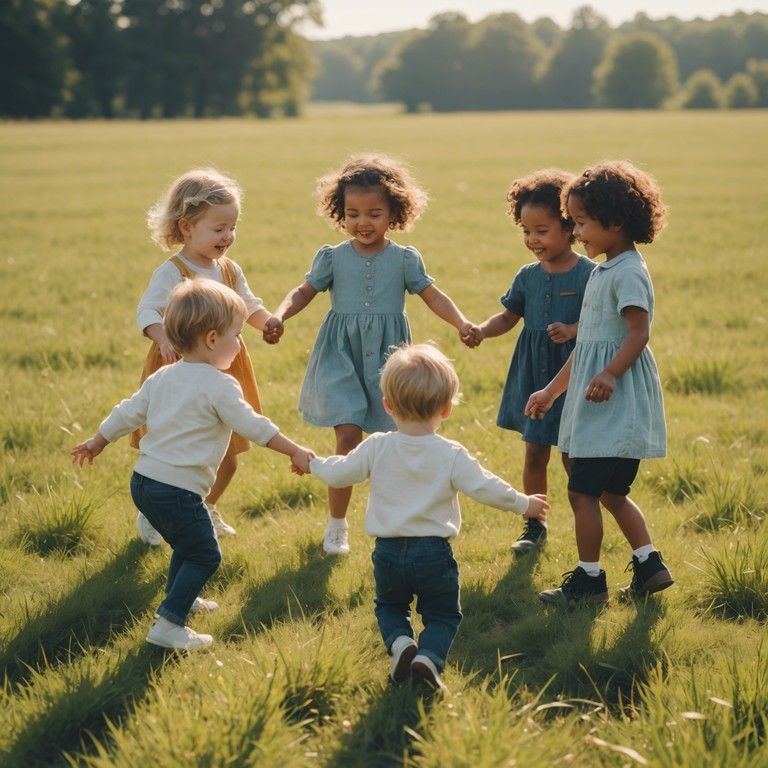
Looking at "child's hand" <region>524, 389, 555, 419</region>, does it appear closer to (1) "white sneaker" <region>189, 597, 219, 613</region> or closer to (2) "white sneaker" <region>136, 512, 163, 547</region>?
(1) "white sneaker" <region>189, 597, 219, 613</region>

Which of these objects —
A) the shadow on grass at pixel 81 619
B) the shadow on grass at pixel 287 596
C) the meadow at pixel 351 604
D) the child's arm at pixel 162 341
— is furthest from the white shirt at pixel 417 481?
the shadow on grass at pixel 81 619

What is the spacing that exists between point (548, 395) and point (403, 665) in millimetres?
1446

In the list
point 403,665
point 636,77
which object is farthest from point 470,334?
point 636,77

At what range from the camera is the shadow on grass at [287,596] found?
3664 millimetres

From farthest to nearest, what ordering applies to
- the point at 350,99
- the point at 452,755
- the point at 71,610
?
the point at 350,99
the point at 71,610
the point at 452,755

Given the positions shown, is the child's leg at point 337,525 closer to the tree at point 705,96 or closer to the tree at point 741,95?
the tree at point 705,96

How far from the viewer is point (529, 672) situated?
131 inches

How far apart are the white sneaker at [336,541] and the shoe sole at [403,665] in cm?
122

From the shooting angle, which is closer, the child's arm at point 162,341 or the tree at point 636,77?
the child's arm at point 162,341

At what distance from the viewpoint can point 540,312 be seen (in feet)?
14.6

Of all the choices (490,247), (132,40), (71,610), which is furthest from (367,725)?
(132,40)

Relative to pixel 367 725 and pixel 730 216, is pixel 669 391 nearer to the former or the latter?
pixel 367 725

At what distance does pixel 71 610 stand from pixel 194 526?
0.68 metres

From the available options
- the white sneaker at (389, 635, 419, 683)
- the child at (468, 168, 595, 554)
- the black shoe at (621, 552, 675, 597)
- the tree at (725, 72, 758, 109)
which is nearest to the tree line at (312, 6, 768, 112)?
the tree at (725, 72, 758, 109)
